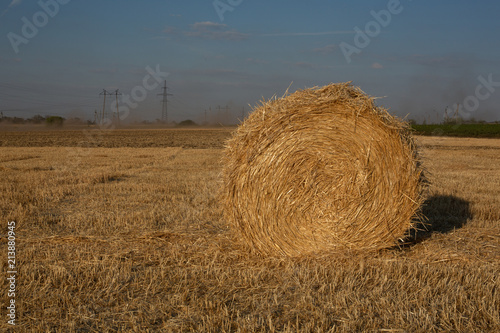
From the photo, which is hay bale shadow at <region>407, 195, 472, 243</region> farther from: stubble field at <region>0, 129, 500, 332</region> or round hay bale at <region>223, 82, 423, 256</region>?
round hay bale at <region>223, 82, 423, 256</region>

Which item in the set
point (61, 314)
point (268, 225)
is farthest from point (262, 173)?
point (61, 314)

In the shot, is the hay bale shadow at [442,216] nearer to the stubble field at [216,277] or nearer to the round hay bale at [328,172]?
the stubble field at [216,277]

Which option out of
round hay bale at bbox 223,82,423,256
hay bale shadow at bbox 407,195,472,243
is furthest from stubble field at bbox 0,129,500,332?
round hay bale at bbox 223,82,423,256

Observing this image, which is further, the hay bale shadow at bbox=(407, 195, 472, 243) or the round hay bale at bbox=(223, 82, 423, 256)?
the hay bale shadow at bbox=(407, 195, 472, 243)

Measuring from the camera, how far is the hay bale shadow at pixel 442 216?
251 inches

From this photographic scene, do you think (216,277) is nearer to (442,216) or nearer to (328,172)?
(328,172)

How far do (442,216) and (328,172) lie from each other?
3130mm

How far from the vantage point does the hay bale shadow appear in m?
6.38

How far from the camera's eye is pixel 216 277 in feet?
15.0

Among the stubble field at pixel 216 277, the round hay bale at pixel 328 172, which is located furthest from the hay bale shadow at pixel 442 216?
the round hay bale at pixel 328 172

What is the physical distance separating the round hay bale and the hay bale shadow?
1.02 metres

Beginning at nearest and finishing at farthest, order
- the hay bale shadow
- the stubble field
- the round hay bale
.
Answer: the stubble field
the round hay bale
the hay bale shadow

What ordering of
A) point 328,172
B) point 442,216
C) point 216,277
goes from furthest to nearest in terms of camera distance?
point 442,216 → point 328,172 → point 216,277

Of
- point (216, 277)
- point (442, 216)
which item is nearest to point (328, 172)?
point (216, 277)
